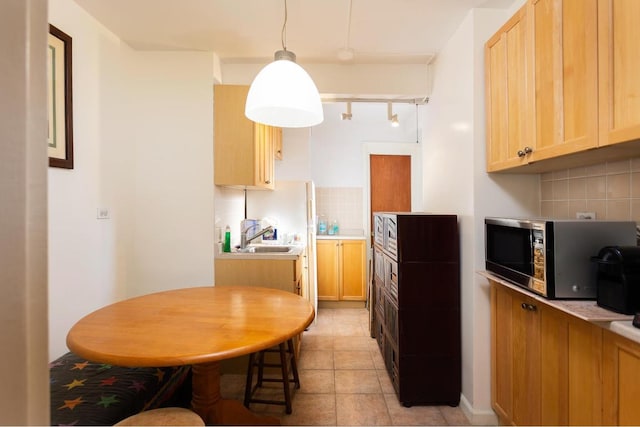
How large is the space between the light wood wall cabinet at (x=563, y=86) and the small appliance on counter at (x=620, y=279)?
14.7 inches

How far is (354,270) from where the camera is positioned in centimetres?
411

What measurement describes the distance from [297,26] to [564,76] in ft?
5.22

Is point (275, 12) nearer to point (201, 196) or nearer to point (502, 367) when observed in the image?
point (201, 196)

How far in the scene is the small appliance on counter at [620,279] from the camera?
3.28 feet

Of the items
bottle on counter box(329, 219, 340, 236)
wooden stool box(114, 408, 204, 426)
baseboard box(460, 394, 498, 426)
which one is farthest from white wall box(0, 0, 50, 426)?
bottle on counter box(329, 219, 340, 236)

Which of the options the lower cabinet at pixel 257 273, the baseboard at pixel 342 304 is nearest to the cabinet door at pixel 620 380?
the lower cabinet at pixel 257 273

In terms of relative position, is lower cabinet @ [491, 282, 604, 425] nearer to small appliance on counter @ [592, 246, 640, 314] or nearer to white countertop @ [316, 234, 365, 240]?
small appliance on counter @ [592, 246, 640, 314]

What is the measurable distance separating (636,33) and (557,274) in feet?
2.74

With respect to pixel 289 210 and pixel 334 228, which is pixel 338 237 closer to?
pixel 334 228

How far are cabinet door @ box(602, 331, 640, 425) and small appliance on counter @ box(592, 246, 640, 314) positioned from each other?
0.10m

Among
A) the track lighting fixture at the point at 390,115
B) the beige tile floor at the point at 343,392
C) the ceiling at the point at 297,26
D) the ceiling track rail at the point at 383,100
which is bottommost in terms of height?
the beige tile floor at the point at 343,392

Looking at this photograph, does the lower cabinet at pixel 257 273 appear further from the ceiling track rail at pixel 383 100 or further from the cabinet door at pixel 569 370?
the cabinet door at pixel 569 370

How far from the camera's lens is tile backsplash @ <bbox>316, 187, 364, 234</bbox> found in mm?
4457

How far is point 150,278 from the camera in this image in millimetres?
2451
